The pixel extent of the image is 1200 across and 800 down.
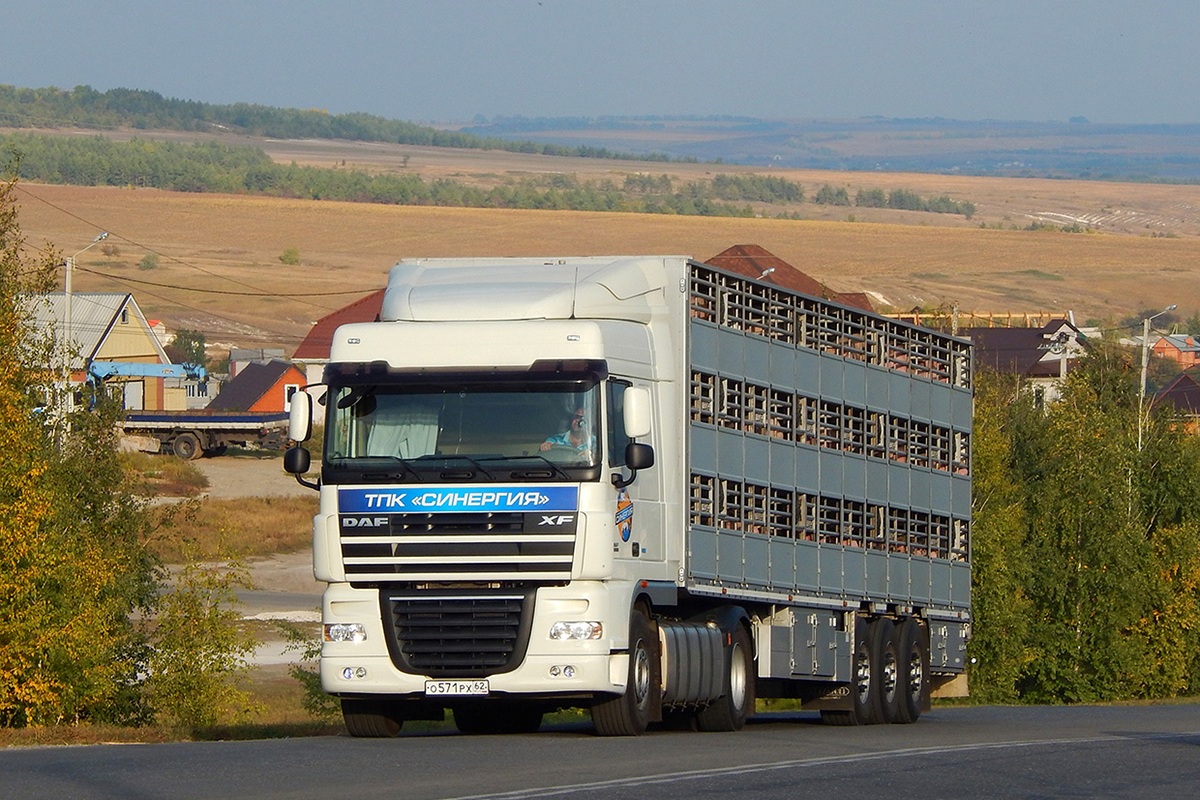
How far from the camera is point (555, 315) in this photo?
56.5 ft

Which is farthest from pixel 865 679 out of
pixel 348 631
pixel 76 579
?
pixel 76 579

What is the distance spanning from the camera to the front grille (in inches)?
635

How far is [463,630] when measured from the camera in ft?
53.1

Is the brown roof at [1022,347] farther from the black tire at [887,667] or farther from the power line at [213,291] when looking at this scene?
the black tire at [887,667]

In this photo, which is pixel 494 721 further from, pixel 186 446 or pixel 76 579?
pixel 186 446

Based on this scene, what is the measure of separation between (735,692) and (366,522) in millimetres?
4805

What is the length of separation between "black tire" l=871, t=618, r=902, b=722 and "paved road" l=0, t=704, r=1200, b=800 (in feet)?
12.8

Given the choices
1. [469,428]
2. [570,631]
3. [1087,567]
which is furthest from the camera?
[1087,567]

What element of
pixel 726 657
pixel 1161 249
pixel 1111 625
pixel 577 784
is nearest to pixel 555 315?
pixel 726 657

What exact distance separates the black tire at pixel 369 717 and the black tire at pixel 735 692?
3084mm

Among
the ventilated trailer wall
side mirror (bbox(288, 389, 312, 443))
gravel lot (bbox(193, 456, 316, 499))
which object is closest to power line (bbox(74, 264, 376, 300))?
gravel lot (bbox(193, 456, 316, 499))

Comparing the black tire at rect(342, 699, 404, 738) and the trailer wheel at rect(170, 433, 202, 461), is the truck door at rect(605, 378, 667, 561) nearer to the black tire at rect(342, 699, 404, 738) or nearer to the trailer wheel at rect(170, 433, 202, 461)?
the black tire at rect(342, 699, 404, 738)

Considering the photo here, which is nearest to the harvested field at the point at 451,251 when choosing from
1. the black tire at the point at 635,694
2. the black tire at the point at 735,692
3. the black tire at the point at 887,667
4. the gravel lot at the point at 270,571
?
the gravel lot at the point at 270,571

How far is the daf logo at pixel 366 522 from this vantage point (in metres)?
16.2
